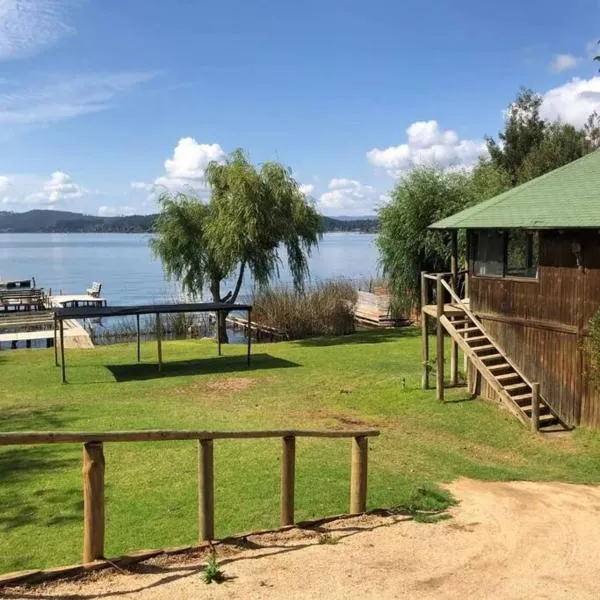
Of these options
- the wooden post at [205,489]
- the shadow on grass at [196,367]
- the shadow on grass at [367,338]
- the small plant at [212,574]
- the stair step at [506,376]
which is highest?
the wooden post at [205,489]

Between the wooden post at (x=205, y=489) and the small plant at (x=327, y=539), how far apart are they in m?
1.21

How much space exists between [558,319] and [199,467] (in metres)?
11.4

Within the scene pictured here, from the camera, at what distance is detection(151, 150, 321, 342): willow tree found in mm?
31203

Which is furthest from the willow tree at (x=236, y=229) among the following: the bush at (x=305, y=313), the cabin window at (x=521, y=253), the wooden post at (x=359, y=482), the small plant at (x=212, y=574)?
the small plant at (x=212, y=574)

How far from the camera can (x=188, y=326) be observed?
1538 inches

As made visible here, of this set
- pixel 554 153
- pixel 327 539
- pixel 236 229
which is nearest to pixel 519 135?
pixel 554 153

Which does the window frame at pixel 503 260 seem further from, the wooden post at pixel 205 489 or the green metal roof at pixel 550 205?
the wooden post at pixel 205 489

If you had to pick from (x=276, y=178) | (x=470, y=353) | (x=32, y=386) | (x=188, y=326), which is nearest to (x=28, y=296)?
(x=188, y=326)

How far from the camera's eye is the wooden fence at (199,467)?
6117mm

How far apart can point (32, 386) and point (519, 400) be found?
572 inches

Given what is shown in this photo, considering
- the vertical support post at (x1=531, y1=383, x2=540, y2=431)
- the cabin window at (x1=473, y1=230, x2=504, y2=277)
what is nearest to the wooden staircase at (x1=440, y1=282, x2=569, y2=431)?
the vertical support post at (x1=531, y1=383, x2=540, y2=431)

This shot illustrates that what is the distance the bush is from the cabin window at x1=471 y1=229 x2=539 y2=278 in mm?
17540

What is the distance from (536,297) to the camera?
16.4m

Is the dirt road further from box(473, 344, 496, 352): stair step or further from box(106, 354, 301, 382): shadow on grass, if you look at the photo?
box(106, 354, 301, 382): shadow on grass
